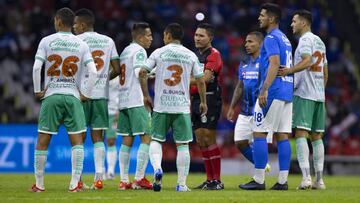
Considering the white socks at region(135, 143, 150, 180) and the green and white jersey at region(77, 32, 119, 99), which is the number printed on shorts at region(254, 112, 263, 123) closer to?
the white socks at region(135, 143, 150, 180)

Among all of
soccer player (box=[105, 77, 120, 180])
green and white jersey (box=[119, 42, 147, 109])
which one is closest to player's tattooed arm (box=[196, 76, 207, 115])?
green and white jersey (box=[119, 42, 147, 109])

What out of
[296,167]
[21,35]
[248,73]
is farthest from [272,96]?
[21,35]

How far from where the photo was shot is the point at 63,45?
1450 cm

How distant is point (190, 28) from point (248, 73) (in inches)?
629

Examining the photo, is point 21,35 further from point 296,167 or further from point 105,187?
point 105,187

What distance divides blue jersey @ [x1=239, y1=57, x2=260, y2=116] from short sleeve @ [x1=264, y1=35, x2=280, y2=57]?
1214mm

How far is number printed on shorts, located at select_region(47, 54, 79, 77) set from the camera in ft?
47.5

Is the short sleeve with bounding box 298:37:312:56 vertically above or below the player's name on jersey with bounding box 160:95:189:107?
above

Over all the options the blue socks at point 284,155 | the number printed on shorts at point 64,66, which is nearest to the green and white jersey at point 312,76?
the blue socks at point 284,155

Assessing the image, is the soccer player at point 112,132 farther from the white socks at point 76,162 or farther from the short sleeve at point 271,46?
the white socks at point 76,162

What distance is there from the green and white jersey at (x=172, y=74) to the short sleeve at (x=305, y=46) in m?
1.88

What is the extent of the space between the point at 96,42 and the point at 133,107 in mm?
1253

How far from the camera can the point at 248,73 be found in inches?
663

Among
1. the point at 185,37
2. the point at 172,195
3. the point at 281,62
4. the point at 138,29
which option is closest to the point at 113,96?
the point at 138,29
